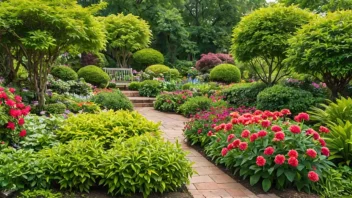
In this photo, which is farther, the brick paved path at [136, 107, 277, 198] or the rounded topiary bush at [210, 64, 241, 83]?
the rounded topiary bush at [210, 64, 241, 83]

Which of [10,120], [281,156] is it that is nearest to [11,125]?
[10,120]

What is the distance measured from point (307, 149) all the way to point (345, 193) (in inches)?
25.5

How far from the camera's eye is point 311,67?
19.1 feet

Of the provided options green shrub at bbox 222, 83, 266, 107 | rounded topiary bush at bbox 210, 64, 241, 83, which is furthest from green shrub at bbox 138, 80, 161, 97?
green shrub at bbox 222, 83, 266, 107

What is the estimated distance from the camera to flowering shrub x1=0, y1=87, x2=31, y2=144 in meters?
3.60

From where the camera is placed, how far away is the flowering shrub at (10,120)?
3598 millimetres

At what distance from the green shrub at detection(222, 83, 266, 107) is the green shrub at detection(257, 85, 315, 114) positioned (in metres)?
1.12

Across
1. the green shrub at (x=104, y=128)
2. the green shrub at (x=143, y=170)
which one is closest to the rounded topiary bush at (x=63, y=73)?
the green shrub at (x=104, y=128)

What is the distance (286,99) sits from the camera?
626 cm

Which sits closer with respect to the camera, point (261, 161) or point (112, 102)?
point (261, 161)

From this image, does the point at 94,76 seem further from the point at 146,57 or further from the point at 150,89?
the point at 146,57

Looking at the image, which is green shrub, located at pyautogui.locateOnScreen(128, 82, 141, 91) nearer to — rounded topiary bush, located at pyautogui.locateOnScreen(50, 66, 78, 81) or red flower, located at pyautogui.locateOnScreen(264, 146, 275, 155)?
rounded topiary bush, located at pyautogui.locateOnScreen(50, 66, 78, 81)

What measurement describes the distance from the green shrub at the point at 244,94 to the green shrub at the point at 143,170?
482cm

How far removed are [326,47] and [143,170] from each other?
4.28 metres
